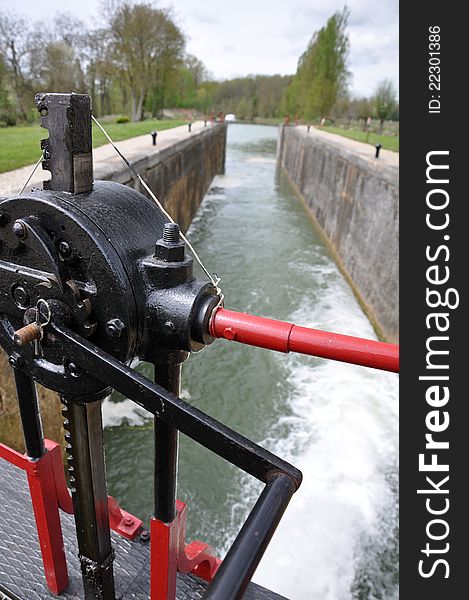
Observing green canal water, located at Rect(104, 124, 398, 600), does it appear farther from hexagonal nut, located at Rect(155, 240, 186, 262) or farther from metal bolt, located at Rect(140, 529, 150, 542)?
hexagonal nut, located at Rect(155, 240, 186, 262)

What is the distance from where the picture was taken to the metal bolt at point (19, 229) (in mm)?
1094

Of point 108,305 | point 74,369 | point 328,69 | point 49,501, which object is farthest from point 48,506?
point 328,69

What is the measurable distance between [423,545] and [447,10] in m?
3.87

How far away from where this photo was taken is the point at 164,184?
10.9 m

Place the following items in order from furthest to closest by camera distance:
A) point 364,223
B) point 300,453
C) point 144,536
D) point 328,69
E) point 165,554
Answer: point 328,69
point 364,223
point 300,453
point 144,536
point 165,554

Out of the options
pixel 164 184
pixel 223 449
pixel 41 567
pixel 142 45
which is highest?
pixel 142 45

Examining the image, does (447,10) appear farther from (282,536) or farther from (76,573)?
(282,536)

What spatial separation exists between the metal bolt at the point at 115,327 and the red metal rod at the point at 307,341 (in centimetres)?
23

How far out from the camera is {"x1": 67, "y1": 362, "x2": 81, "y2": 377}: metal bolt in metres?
1.18

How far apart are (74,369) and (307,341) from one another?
0.61 meters

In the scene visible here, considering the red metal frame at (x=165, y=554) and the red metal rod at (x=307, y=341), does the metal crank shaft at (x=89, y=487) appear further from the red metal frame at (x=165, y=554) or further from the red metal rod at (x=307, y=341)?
the red metal rod at (x=307, y=341)

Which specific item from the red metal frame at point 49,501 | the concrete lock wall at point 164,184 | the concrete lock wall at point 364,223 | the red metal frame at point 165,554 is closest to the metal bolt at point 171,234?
the red metal frame at point 165,554

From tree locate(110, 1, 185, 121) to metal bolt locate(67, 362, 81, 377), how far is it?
117ft

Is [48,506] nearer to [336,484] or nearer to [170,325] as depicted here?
[170,325]
